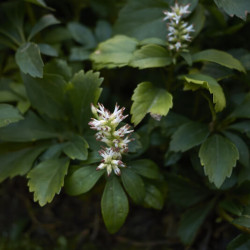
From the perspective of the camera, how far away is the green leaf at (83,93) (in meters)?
1.10

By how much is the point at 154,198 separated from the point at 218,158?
9.9 inches

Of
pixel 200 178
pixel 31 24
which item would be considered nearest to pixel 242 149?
pixel 200 178

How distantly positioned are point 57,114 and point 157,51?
419 mm

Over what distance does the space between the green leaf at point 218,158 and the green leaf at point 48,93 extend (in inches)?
20.4

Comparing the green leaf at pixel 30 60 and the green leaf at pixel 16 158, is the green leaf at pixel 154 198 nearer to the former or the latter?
the green leaf at pixel 16 158

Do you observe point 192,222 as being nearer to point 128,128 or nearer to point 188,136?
point 188,136

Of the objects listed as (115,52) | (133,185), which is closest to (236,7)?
(115,52)

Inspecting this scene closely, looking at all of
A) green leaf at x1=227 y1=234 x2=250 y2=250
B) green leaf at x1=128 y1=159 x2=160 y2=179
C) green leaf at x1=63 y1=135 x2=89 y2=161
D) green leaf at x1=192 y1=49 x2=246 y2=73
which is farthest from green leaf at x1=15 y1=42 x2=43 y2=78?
green leaf at x1=227 y1=234 x2=250 y2=250

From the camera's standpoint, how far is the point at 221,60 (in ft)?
3.53

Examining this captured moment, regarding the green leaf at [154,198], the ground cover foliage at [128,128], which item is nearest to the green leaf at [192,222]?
the ground cover foliage at [128,128]

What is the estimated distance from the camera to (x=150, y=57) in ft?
3.59

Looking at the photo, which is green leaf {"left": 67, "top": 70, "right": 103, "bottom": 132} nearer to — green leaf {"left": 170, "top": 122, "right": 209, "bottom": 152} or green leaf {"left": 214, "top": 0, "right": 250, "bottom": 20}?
green leaf {"left": 170, "top": 122, "right": 209, "bottom": 152}

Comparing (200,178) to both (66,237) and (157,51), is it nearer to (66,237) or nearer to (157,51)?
(157,51)

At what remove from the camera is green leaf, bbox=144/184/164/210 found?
1.11 meters
